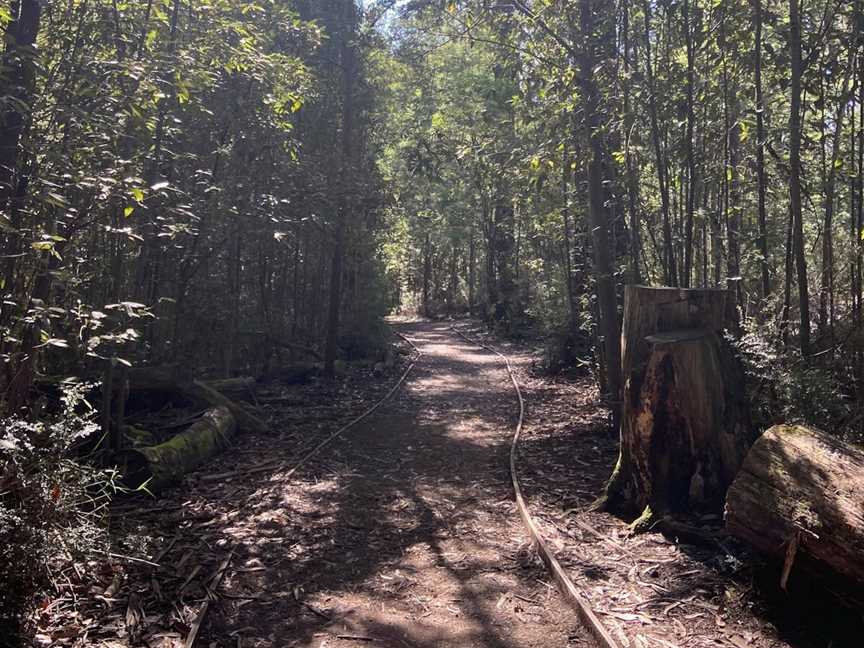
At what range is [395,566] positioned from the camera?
209 inches

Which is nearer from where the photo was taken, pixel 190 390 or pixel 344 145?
pixel 190 390

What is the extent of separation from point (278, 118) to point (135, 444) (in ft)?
18.3

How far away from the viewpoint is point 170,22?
7.61 meters

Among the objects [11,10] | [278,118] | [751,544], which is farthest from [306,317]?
[751,544]

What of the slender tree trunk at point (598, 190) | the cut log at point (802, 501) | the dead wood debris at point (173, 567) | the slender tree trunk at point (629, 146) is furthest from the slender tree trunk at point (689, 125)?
the dead wood debris at point (173, 567)

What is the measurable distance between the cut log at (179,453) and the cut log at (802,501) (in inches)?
178

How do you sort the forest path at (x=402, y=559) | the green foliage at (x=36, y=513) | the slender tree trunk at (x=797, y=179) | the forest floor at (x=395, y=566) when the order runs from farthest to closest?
the slender tree trunk at (x=797, y=179)
the forest path at (x=402, y=559)
the forest floor at (x=395, y=566)
the green foliage at (x=36, y=513)

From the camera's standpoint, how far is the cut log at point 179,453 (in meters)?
6.64

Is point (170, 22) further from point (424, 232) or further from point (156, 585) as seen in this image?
point (424, 232)

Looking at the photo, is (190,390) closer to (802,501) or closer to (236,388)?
(236,388)

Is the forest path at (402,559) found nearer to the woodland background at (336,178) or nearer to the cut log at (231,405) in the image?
the cut log at (231,405)

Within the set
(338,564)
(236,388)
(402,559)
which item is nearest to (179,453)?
(338,564)

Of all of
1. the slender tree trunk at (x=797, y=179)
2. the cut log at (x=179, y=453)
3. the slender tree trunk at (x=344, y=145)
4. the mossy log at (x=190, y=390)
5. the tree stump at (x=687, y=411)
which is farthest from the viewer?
the slender tree trunk at (x=344, y=145)

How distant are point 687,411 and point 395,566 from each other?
8.87 feet
